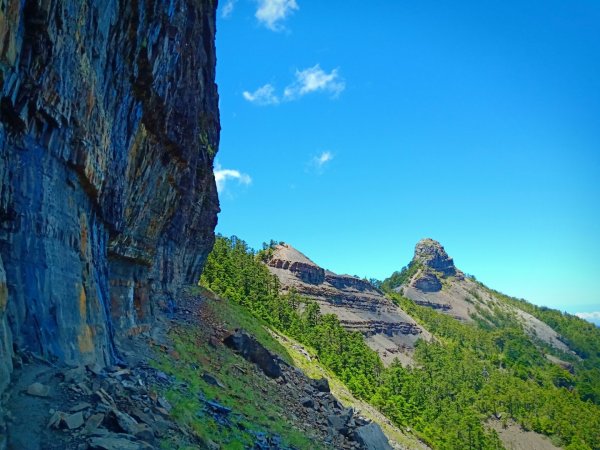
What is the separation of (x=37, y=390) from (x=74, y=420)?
1376mm

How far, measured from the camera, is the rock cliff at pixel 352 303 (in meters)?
138

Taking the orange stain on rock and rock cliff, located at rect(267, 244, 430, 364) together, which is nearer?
the orange stain on rock

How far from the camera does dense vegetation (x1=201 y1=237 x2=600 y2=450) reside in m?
71.7

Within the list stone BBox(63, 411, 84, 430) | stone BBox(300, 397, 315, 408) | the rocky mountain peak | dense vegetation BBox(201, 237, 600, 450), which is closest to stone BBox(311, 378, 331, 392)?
stone BBox(300, 397, 315, 408)

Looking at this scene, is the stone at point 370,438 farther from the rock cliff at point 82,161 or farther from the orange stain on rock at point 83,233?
the orange stain on rock at point 83,233

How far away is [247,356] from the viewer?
36.4 metres

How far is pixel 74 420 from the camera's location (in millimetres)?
10180

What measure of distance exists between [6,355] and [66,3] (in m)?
10.9

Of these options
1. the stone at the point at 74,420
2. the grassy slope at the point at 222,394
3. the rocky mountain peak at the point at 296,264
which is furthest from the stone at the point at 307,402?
the rocky mountain peak at the point at 296,264

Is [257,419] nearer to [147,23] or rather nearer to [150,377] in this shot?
[150,377]

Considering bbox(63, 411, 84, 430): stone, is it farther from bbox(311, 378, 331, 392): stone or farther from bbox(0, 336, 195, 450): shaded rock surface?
bbox(311, 378, 331, 392): stone

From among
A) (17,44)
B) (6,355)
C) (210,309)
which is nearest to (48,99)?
(17,44)

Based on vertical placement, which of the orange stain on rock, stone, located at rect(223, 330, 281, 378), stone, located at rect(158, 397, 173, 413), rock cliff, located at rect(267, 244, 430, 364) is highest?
rock cliff, located at rect(267, 244, 430, 364)

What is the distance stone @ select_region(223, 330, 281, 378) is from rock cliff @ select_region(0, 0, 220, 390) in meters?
7.90
